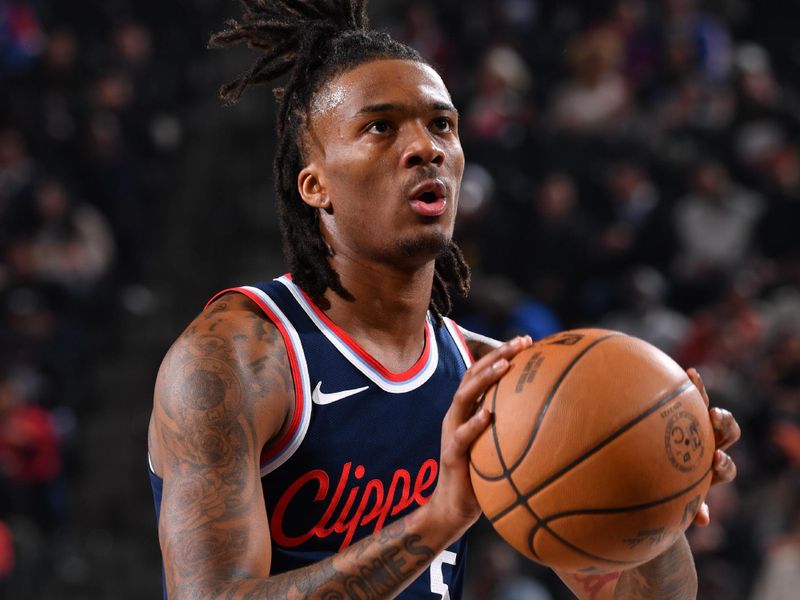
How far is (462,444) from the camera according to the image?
8.25 ft

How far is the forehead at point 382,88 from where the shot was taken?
3.19 metres

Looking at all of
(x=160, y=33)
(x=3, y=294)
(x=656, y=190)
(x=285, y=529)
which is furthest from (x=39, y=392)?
(x=285, y=529)

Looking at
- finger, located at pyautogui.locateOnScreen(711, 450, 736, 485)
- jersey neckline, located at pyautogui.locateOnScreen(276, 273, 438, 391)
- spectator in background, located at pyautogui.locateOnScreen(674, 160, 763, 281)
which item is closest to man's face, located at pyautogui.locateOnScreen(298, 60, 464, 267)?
jersey neckline, located at pyautogui.locateOnScreen(276, 273, 438, 391)

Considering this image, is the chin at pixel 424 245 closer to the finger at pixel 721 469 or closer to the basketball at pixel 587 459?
the basketball at pixel 587 459

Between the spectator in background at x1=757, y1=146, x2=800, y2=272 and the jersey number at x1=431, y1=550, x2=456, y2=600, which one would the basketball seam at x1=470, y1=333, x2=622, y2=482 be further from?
the spectator in background at x1=757, y1=146, x2=800, y2=272

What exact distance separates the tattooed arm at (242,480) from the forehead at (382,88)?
0.65 metres

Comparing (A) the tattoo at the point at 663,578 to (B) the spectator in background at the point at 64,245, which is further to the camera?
(B) the spectator in background at the point at 64,245

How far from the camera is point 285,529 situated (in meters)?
3.01

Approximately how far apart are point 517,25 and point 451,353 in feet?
25.2

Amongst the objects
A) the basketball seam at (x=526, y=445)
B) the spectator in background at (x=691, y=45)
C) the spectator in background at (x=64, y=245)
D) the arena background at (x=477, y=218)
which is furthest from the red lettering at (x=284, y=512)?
the spectator in background at (x=691, y=45)

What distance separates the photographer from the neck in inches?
129

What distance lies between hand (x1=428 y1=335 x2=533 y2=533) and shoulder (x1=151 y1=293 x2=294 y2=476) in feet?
1.60

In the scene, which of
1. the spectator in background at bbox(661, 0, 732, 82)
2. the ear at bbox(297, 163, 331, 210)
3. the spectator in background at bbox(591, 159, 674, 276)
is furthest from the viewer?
the spectator in background at bbox(661, 0, 732, 82)

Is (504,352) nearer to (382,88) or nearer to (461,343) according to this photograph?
(382,88)
